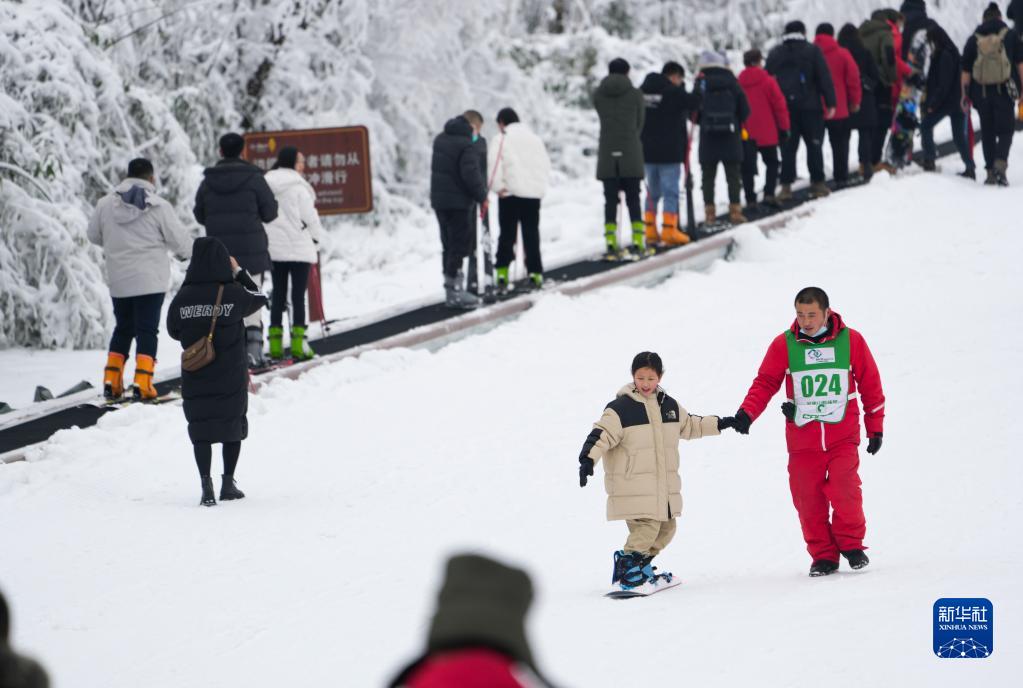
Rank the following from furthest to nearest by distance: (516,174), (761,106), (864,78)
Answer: (864,78) → (761,106) → (516,174)

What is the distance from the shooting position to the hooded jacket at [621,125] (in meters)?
14.7

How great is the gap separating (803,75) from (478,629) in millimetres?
15614

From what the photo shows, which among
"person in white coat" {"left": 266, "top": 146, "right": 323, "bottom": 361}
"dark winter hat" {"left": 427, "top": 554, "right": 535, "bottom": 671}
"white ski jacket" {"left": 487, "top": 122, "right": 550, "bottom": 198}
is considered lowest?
"dark winter hat" {"left": 427, "top": 554, "right": 535, "bottom": 671}

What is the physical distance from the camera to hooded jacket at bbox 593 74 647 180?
48.2ft

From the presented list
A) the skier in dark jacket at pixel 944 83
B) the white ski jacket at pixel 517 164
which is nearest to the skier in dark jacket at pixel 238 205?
the white ski jacket at pixel 517 164

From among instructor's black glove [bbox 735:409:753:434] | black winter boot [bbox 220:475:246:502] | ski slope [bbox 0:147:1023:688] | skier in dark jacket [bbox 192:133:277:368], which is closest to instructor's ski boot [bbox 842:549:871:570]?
ski slope [bbox 0:147:1023:688]

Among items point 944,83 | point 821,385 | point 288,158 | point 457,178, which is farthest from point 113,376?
point 944,83

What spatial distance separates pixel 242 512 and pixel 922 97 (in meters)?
13.2

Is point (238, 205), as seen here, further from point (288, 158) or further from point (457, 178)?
point (457, 178)

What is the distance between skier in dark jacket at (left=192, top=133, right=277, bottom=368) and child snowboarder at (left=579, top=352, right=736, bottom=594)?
4784mm

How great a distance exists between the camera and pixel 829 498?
703 centimetres

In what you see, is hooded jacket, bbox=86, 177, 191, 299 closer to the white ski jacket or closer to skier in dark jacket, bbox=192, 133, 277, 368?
skier in dark jacket, bbox=192, 133, 277, 368

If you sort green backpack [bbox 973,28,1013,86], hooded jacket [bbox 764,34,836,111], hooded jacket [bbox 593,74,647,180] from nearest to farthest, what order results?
1. hooded jacket [bbox 593,74,647,180]
2. hooded jacket [bbox 764,34,836,111]
3. green backpack [bbox 973,28,1013,86]

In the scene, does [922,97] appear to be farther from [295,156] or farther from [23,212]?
[23,212]
